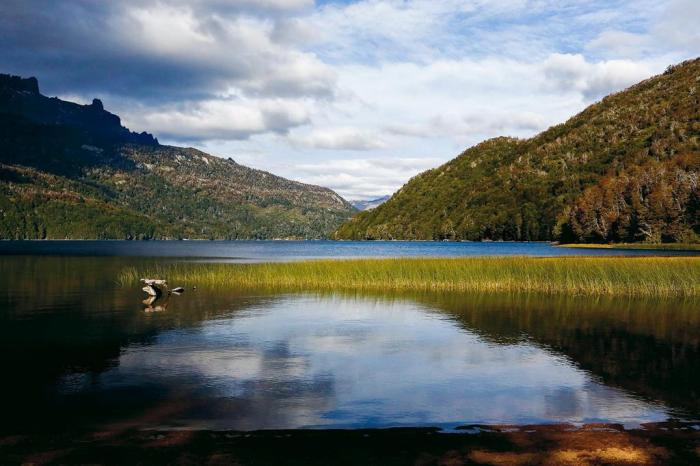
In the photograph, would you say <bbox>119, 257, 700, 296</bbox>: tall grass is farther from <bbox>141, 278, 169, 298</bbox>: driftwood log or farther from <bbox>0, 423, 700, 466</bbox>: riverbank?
<bbox>0, 423, 700, 466</bbox>: riverbank

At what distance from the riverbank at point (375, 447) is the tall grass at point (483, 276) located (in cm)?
3106

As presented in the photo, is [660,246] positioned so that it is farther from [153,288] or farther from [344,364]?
[344,364]

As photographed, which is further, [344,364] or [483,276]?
[483,276]

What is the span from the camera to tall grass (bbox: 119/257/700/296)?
4247cm

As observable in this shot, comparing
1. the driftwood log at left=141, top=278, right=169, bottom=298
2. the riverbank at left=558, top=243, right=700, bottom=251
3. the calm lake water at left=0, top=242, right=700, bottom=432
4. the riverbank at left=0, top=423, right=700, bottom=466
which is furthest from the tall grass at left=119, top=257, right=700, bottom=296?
the riverbank at left=558, top=243, right=700, bottom=251

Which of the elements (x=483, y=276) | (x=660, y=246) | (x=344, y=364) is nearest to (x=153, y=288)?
(x=483, y=276)

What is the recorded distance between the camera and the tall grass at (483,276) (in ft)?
139

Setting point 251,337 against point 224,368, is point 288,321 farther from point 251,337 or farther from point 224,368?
point 224,368

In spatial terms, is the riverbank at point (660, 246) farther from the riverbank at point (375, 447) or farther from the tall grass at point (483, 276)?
the riverbank at point (375, 447)

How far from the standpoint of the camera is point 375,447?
12391mm

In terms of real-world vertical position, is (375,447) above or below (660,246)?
below

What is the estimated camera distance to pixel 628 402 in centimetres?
1645

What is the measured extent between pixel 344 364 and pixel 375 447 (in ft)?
29.7

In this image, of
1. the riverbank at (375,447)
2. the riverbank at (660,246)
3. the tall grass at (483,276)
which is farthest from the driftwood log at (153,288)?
the riverbank at (660,246)
